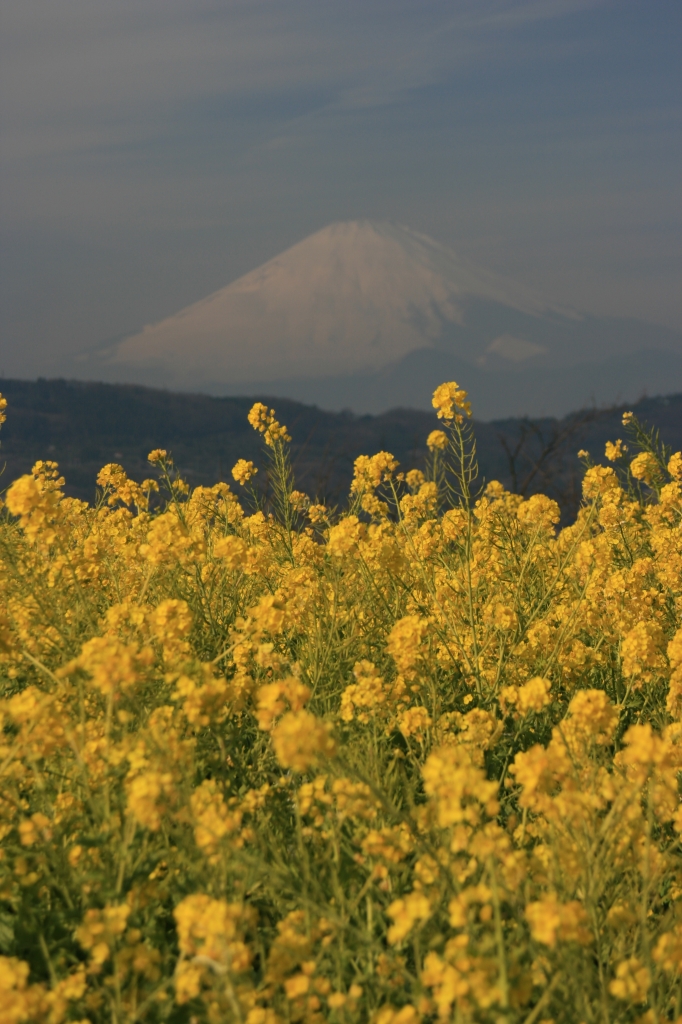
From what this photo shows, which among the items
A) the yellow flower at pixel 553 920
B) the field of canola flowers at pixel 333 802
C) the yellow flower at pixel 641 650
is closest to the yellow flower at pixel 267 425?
the field of canola flowers at pixel 333 802

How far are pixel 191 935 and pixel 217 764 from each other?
41.0 inches

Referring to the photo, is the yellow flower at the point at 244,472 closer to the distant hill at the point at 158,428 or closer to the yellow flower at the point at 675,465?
the yellow flower at the point at 675,465

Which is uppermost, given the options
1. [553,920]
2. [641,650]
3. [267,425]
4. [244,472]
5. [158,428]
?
[267,425]

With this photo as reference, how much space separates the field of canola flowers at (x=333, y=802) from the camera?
2.09 metres

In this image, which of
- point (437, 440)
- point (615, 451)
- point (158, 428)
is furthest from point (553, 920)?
point (158, 428)

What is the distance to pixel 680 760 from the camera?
10.2 ft

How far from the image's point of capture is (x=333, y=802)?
113 inches

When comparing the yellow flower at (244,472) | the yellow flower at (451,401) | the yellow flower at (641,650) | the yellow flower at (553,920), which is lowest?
the yellow flower at (641,650)

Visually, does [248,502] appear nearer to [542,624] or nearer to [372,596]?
[372,596]

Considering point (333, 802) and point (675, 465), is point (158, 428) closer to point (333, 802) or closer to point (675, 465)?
point (675, 465)

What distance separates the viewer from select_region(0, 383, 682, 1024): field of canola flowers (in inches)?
82.4

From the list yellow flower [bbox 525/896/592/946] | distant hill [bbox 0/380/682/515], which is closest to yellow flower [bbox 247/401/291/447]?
yellow flower [bbox 525/896/592/946]

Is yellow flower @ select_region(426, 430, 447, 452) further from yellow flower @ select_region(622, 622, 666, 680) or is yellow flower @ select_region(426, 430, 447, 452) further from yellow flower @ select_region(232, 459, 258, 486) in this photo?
yellow flower @ select_region(622, 622, 666, 680)

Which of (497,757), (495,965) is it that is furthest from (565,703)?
(495,965)
